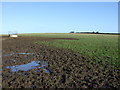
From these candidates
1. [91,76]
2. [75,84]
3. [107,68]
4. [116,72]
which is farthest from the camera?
[107,68]

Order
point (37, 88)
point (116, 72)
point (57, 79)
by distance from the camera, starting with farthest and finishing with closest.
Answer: point (116, 72) < point (57, 79) < point (37, 88)

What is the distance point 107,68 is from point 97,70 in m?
1.30

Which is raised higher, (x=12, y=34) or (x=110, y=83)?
(x=12, y=34)

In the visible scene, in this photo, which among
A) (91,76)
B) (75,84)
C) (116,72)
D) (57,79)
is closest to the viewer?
(75,84)

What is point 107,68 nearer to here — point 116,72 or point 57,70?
point 116,72

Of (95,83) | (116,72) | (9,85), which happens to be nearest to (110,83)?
(95,83)

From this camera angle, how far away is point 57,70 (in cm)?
1174

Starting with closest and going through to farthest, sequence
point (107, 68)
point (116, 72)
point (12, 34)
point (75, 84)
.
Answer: point (75, 84) → point (116, 72) → point (107, 68) → point (12, 34)

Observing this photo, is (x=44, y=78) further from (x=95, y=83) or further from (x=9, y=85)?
(x=95, y=83)

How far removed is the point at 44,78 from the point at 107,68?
650cm

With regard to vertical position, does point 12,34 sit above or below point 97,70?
above

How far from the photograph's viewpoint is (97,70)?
11719 mm

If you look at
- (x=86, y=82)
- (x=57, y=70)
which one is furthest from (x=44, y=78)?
(x=86, y=82)

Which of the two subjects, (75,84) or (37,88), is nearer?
(37,88)
